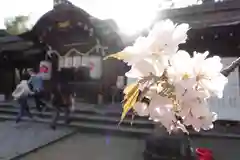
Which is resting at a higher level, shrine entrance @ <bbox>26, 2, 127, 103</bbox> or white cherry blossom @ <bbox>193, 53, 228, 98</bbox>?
shrine entrance @ <bbox>26, 2, 127, 103</bbox>

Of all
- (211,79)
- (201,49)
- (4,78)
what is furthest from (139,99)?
(4,78)

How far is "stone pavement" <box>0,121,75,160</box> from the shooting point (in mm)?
6980

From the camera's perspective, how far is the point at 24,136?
8305 millimetres

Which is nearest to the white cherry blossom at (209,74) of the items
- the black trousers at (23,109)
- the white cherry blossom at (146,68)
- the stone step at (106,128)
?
the white cherry blossom at (146,68)

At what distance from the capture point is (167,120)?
904 mm

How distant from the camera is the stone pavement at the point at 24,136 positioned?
22.9 feet

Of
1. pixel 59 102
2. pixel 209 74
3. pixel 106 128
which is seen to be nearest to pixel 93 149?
pixel 106 128

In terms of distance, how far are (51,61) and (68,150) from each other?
24.2 feet

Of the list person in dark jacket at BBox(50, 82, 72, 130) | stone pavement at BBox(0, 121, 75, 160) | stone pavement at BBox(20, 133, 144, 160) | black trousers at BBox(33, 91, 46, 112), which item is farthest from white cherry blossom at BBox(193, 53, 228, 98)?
black trousers at BBox(33, 91, 46, 112)

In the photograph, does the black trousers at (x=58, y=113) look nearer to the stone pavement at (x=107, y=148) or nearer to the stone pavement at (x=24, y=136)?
the stone pavement at (x=24, y=136)

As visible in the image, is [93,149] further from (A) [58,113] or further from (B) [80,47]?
(B) [80,47]

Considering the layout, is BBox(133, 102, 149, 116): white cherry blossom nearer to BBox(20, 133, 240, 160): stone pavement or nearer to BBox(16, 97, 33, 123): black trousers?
BBox(20, 133, 240, 160): stone pavement

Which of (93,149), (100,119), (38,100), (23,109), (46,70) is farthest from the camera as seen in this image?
(46,70)

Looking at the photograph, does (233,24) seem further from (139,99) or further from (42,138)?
(139,99)
